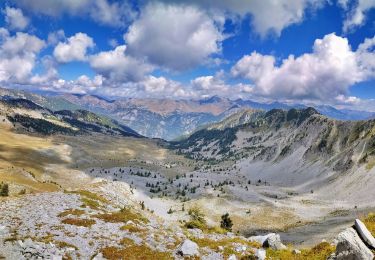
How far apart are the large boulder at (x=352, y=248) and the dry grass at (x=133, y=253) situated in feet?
48.7

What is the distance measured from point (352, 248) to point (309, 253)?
29.6 ft

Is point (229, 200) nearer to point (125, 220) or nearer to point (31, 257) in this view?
point (125, 220)

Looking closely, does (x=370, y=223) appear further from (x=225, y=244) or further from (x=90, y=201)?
(x=90, y=201)

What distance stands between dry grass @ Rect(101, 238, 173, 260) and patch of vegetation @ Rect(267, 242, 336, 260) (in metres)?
9.20

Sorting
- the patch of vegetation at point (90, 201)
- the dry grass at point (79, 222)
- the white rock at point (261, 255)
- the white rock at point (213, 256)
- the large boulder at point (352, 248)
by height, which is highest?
the large boulder at point (352, 248)

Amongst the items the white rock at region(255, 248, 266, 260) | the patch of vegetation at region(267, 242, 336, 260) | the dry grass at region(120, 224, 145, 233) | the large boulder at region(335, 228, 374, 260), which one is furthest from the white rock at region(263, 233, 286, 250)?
the dry grass at region(120, 224, 145, 233)

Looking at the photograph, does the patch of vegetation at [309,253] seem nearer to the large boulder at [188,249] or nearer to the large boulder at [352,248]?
the large boulder at [352,248]

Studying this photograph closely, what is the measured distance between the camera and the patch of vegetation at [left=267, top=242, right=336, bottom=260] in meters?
30.9

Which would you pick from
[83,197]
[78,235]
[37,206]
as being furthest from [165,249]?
[83,197]

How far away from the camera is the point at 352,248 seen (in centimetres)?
2444

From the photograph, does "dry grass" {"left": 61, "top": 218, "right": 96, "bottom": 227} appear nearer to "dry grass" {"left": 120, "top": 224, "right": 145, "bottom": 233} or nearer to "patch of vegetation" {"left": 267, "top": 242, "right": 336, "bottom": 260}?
"dry grass" {"left": 120, "top": 224, "right": 145, "bottom": 233}

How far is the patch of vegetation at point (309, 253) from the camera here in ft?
102

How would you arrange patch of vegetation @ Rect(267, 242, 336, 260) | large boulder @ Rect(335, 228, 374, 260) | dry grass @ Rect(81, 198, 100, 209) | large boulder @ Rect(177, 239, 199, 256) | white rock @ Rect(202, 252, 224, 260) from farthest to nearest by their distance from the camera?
dry grass @ Rect(81, 198, 100, 209) < large boulder @ Rect(177, 239, 199, 256) < white rock @ Rect(202, 252, 224, 260) < patch of vegetation @ Rect(267, 242, 336, 260) < large boulder @ Rect(335, 228, 374, 260)

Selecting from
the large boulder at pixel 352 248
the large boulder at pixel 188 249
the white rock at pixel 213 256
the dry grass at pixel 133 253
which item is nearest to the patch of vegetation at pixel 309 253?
the white rock at pixel 213 256
